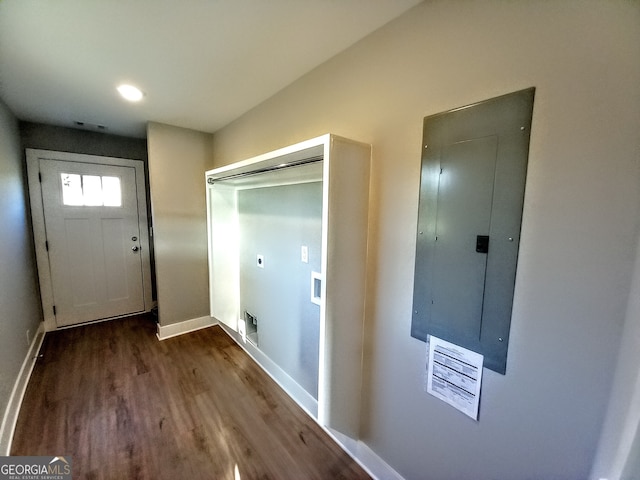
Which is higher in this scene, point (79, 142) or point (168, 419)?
point (79, 142)

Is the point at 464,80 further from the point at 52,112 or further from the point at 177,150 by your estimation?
the point at 52,112

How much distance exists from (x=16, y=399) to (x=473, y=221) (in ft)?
10.3

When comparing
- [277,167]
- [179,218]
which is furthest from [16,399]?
[277,167]

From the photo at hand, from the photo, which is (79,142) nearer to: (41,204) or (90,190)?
(90,190)

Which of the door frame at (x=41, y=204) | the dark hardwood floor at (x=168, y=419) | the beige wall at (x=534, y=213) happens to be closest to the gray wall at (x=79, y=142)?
the door frame at (x=41, y=204)

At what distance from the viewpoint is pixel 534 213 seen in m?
0.82

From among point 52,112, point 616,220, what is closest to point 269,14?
point 616,220

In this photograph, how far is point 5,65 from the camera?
154 cm

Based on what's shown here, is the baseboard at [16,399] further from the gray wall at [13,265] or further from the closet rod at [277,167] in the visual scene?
the closet rod at [277,167]

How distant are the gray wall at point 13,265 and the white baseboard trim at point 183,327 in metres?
1.02

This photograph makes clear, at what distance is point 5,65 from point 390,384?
2.99 meters

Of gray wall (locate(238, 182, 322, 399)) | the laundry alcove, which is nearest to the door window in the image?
the laundry alcove

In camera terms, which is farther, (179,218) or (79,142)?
A: (79,142)

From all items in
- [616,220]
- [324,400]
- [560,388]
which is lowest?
[324,400]
